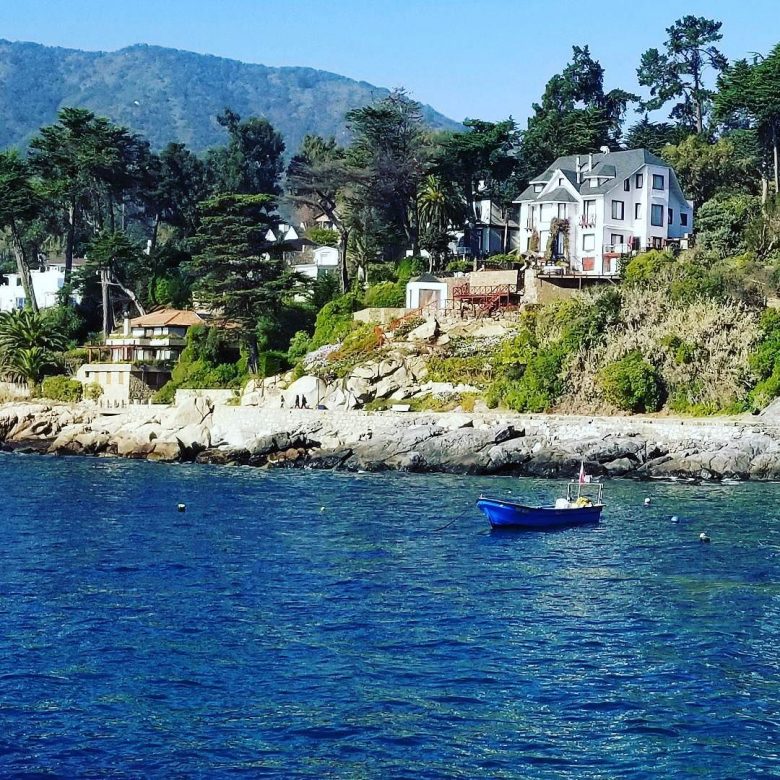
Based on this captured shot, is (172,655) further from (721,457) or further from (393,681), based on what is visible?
(721,457)

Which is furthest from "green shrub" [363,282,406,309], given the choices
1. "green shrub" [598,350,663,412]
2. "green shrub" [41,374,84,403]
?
"green shrub" [598,350,663,412]

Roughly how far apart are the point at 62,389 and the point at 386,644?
2445 inches

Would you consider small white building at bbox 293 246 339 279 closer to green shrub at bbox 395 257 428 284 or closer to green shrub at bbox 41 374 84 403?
green shrub at bbox 395 257 428 284

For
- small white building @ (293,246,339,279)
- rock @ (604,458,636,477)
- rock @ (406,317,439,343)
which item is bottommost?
rock @ (604,458,636,477)

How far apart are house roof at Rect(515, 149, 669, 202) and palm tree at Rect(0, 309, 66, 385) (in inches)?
1453

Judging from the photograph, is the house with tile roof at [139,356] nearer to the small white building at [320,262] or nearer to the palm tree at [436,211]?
the small white building at [320,262]

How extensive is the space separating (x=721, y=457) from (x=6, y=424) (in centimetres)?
4658

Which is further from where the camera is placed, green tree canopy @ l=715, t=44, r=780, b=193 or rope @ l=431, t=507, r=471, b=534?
green tree canopy @ l=715, t=44, r=780, b=193

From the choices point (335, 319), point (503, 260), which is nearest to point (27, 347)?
point (335, 319)

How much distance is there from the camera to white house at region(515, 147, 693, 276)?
88.6 metres

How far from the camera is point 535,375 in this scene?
71.9 m

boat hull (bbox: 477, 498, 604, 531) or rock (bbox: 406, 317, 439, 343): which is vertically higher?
rock (bbox: 406, 317, 439, 343)

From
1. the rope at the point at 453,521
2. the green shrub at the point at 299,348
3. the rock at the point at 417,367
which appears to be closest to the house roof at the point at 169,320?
the green shrub at the point at 299,348

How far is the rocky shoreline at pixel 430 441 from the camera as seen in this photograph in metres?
61.7
